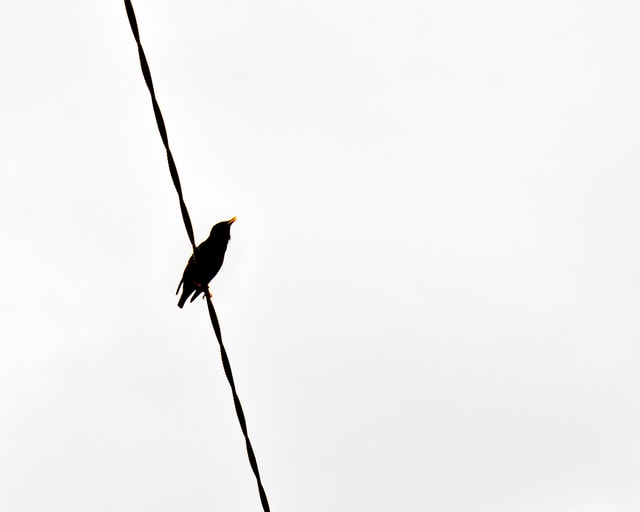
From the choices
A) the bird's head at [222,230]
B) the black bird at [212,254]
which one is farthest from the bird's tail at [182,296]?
the bird's head at [222,230]

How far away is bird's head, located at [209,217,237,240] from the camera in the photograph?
898cm

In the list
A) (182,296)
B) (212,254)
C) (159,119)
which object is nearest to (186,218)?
(159,119)

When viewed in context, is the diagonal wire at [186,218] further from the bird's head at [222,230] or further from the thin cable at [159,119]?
the bird's head at [222,230]

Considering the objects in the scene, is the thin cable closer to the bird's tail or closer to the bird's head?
the bird's head

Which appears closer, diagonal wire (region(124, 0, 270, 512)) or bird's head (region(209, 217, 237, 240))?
diagonal wire (region(124, 0, 270, 512))

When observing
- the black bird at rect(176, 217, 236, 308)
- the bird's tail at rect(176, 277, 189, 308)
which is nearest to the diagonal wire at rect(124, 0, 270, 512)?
the black bird at rect(176, 217, 236, 308)

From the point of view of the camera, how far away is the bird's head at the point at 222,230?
8.98 metres

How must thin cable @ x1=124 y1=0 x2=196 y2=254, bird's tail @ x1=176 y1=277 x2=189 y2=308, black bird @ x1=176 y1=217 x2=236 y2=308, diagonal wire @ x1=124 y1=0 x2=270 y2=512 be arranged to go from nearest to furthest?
thin cable @ x1=124 y1=0 x2=196 y2=254, diagonal wire @ x1=124 y1=0 x2=270 y2=512, black bird @ x1=176 y1=217 x2=236 y2=308, bird's tail @ x1=176 y1=277 x2=189 y2=308

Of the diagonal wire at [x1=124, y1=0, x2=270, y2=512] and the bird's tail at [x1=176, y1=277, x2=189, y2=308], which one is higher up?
the bird's tail at [x1=176, y1=277, x2=189, y2=308]

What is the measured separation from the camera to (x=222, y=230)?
9016 millimetres

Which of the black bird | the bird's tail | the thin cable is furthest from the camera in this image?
the bird's tail

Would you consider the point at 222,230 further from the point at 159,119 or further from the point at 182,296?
the point at 159,119

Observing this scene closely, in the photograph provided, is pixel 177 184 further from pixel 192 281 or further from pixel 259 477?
pixel 192 281

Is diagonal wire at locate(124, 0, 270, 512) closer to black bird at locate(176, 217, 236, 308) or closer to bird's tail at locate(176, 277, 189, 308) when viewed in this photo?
black bird at locate(176, 217, 236, 308)
